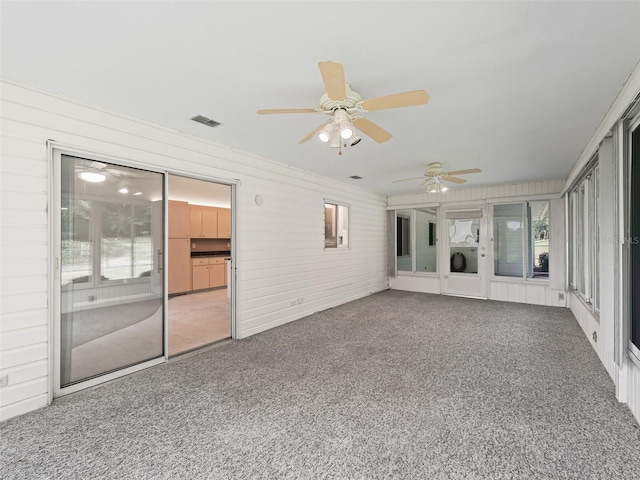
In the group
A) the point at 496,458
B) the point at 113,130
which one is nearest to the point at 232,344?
the point at 113,130

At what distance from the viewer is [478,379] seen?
9.71ft

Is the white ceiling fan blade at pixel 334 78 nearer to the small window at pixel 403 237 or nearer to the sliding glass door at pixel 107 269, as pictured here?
the sliding glass door at pixel 107 269

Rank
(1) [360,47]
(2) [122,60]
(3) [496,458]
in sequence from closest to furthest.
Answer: (3) [496,458]
(1) [360,47]
(2) [122,60]

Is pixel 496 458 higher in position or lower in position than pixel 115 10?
lower

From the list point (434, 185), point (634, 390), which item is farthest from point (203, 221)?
point (634, 390)

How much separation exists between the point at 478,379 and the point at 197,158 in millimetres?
3873

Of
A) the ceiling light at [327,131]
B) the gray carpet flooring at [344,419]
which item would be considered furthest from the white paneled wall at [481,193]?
the ceiling light at [327,131]

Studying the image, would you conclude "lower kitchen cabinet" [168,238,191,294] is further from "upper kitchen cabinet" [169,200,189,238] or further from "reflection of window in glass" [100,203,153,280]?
"reflection of window in glass" [100,203,153,280]

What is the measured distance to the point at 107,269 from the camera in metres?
3.01

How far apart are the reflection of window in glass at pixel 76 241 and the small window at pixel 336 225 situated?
3965mm

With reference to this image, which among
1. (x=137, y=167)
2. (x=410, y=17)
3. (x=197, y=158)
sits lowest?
(x=137, y=167)

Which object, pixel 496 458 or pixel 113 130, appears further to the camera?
pixel 113 130

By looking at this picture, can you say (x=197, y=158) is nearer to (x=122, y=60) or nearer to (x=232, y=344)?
(x=122, y=60)

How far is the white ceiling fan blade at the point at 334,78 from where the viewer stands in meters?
1.73
